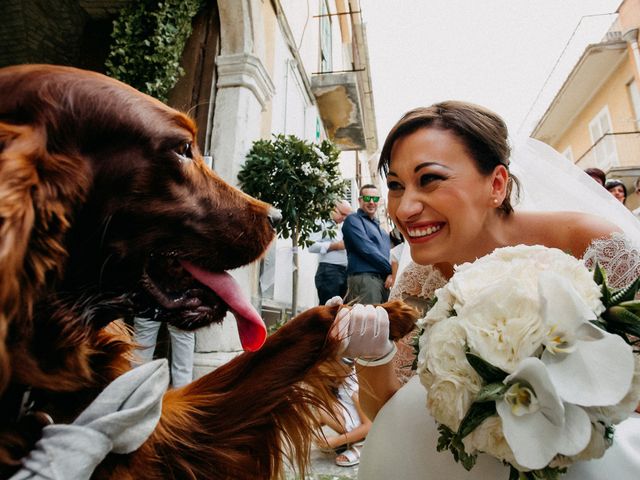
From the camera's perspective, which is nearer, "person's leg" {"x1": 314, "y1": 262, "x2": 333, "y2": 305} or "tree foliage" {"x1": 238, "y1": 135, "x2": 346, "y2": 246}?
"tree foliage" {"x1": 238, "y1": 135, "x2": 346, "y2": 246}

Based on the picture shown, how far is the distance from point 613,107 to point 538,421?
20.0m

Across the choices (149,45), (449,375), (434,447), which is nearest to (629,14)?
(149,45)

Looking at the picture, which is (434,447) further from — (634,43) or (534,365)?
(634,43)

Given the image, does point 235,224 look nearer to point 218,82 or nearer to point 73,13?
point 218,82

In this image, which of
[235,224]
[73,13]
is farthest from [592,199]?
[73,13]

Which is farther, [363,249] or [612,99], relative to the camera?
[612,99]

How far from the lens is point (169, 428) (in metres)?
1.22

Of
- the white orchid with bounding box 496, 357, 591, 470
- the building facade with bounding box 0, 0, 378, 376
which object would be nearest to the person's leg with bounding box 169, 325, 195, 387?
the building facade with bounding box 0, 0, 378, 376

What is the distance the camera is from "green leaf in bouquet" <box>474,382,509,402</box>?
2.72ft

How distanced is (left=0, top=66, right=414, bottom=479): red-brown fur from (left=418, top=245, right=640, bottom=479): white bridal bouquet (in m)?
0.52

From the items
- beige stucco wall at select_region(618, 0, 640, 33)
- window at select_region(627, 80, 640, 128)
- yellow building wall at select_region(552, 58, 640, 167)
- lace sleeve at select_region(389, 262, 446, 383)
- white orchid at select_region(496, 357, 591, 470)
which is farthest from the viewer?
yellow building wall at select_region(552, 58, 640, 167)

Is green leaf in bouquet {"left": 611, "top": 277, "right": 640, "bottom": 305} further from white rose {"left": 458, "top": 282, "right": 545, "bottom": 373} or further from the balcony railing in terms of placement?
the balcony railing

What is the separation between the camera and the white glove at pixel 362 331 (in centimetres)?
137

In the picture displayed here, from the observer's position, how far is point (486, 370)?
87cm
